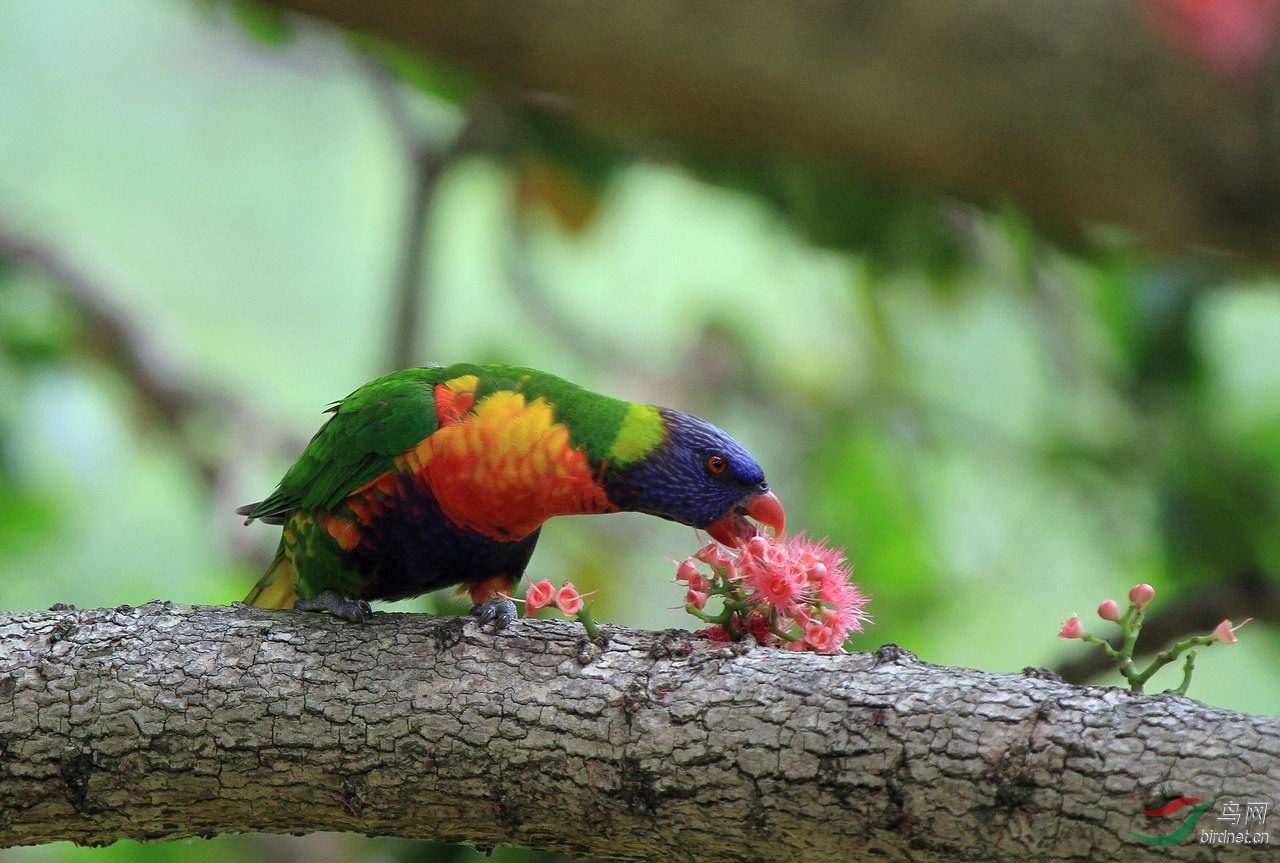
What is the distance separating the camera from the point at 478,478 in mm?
2471

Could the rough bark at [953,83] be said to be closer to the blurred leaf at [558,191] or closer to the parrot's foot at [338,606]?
the parrot's foot at [338,606]

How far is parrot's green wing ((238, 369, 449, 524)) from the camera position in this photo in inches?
99.2

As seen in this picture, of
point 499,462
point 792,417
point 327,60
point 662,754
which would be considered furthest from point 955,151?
point 327,60

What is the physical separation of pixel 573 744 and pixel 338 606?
2.63 feet

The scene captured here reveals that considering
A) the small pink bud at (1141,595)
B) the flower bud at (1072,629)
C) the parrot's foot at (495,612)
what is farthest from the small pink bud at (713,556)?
the small pink bud at (1141,595)

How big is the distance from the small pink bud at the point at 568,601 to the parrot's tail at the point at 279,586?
100 centimetres

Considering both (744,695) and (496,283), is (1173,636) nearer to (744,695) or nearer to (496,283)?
(744,695)

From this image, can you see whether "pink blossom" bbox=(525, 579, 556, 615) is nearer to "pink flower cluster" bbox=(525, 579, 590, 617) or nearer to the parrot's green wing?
"pink flower cluster" bbox=(525, 579, 590, 617)

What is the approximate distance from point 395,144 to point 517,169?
0.67 meters

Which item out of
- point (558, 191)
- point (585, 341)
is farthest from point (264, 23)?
point (585, 341)

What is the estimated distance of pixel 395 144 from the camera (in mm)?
4582

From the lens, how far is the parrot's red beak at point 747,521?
2.48 meters

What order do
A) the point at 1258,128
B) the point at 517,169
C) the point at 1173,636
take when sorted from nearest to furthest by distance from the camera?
the point at 1258,128 → the point at 1173,636 → the point at 517,169

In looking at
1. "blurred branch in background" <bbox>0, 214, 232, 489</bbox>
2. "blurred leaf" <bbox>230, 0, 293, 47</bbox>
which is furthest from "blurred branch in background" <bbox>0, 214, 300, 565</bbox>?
"blurred leaf" <bbox>230, 0, 293, 47</bbox>
